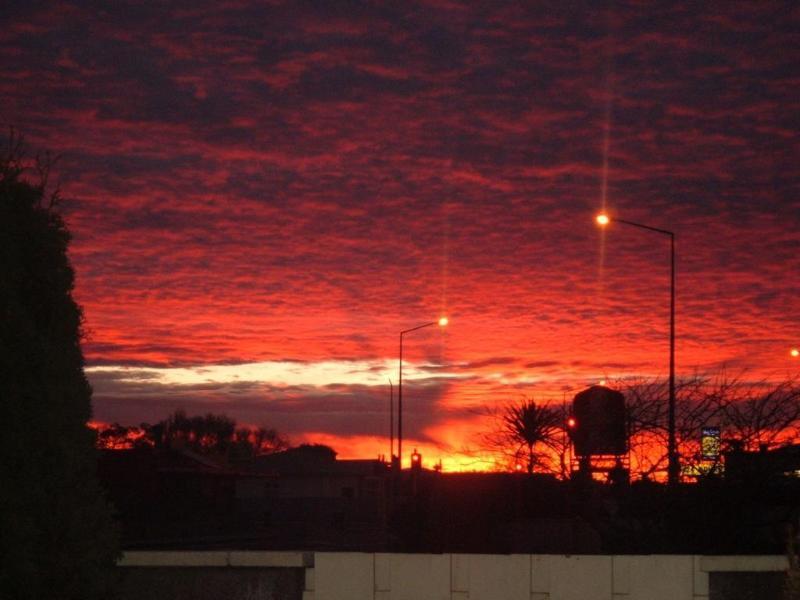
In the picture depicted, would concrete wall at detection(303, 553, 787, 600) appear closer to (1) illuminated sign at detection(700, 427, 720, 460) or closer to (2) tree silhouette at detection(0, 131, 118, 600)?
(2) tree silhouette at detection(0, 131, 118, 600)

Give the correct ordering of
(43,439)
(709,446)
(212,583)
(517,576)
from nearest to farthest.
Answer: (43,439)
(212,583)
(517,576)
(709,446)

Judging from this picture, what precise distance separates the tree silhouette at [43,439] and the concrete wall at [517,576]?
1830 mm

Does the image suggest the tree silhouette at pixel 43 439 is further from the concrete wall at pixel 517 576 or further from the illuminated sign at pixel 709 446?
the illuminated sign at pixel 709 446

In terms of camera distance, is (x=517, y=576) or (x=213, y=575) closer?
(x=213, y=575)

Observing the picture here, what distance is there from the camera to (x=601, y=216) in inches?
1104

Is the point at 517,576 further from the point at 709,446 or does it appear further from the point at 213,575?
the point at 709,446

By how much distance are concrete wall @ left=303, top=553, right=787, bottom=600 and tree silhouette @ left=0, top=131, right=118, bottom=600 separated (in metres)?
1.83

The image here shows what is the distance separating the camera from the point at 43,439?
8047mm

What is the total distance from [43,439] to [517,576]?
3867 mm

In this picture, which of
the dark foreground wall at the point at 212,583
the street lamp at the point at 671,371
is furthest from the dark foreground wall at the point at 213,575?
the street lamp at the point at 671,371

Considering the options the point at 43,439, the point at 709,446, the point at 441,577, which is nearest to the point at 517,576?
the point at 441,577

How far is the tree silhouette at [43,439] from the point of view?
7871mm

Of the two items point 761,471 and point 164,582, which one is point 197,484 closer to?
point 761,471

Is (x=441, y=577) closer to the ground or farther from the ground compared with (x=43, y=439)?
closer to the ground
